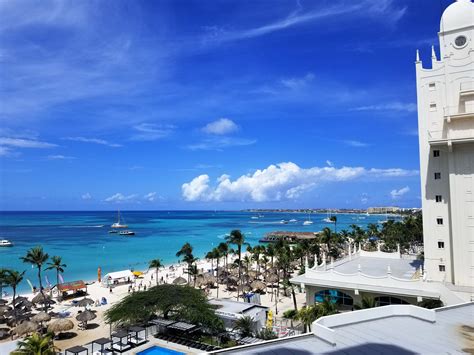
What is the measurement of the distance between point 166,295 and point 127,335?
15.6 feet

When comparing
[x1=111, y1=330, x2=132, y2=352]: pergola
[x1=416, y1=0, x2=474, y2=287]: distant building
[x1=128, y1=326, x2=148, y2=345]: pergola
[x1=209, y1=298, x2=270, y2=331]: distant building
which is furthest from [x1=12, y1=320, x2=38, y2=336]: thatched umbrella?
[x1=416, y1=0, x2=474, y2=287]: distant building

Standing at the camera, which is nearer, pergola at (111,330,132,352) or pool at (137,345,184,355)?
pool at (137,345,184,355)

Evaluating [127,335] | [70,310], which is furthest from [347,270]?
[70,310]

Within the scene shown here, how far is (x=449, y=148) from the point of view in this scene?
23641 millimetres

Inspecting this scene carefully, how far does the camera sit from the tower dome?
955 inches

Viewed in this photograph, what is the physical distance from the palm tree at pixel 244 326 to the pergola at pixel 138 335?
597 centimetres

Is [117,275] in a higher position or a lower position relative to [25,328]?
lower

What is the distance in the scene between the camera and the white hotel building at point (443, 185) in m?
23.3

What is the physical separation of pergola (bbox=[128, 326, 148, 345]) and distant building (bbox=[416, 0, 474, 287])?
19785 millimetres

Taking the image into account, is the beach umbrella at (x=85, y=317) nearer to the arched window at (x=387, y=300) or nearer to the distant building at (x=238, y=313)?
the distant building at (x=238, y=313)

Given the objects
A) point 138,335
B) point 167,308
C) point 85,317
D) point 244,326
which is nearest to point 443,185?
point 244,326

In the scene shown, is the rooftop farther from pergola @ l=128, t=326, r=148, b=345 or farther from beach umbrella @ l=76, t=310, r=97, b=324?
beach umbrella @ l=76, t=310, r=97, b=324

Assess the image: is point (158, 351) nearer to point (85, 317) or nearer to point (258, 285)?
point (85, 317)

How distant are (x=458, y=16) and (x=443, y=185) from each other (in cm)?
1154
